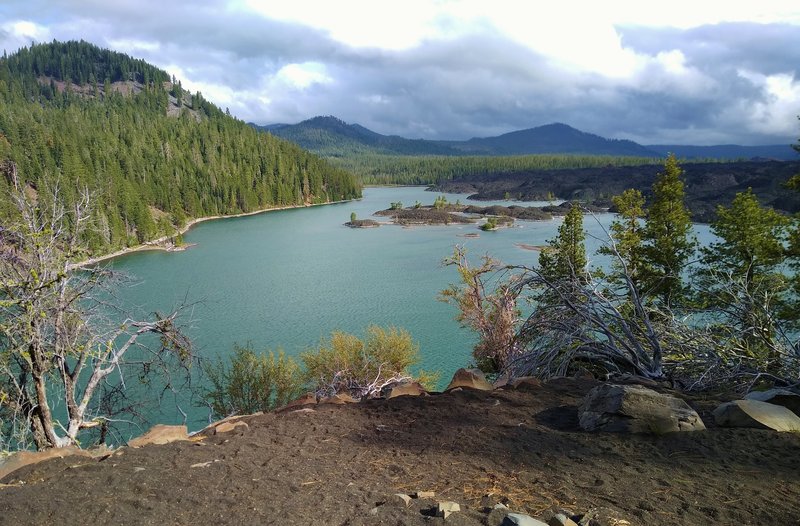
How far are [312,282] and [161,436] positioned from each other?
4087 cm

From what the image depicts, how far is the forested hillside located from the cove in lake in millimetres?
9154

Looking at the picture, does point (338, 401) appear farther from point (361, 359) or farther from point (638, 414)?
point (361, 359)

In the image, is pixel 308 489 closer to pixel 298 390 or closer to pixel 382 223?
pixel 298 390

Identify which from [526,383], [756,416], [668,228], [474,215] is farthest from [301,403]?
[474,215]

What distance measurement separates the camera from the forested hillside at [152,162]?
7134cm

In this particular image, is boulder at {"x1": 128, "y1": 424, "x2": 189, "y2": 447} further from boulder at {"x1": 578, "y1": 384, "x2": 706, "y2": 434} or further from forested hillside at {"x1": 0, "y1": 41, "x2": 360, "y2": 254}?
forested hillside at {"x1": 0, "y1": 41, "x2": 360, "y2": 254}

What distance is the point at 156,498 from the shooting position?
434cm

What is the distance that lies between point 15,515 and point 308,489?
230 cm

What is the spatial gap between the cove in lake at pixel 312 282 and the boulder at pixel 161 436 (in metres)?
4.84

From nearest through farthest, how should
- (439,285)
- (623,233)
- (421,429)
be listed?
(421,429)
(623,233)
(439,285)

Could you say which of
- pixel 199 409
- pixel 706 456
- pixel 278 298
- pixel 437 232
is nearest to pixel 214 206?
pixel 437 232

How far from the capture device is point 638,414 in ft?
19.2

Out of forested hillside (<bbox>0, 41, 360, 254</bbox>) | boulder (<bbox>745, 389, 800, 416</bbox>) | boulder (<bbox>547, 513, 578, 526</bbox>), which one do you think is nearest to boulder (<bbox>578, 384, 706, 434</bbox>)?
boulder (<bbox>745, 389, 800, 416</bbox>)

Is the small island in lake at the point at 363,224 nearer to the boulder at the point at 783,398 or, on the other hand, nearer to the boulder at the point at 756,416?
the boulder at the point at 783,398
